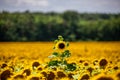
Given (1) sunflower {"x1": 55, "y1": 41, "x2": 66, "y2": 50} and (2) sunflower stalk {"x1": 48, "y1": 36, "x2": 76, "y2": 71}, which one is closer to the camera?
(2) sunflower stalk {"x1": 48, "y1": 36, "x2": 76, "y2": 71}

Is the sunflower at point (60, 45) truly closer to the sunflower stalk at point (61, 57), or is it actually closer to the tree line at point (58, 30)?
the sunflower stalk at point (61, 57)

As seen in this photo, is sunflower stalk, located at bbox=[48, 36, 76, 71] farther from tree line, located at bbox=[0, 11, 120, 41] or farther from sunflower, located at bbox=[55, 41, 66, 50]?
tree line, located at bbox=[0, 11, 120, 41]

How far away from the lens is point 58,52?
31.6 ft

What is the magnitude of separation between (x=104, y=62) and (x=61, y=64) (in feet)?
3.92

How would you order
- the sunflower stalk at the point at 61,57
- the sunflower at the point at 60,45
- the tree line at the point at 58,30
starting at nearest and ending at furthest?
the sunflower stalk at the point at 61,57
the sunflower at the point at 60,45
the tree line at the point at 58,30

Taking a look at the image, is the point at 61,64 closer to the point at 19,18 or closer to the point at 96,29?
the point at 19,18

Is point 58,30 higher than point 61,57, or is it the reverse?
point 61,57

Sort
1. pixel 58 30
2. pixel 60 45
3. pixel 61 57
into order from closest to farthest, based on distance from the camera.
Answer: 1. pixel 61 57
2. pixel 60 45
3. pixel 58 30

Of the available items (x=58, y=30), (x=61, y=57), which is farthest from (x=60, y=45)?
(x=58, y=30)

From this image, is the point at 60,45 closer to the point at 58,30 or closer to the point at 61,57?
the point at 61,57

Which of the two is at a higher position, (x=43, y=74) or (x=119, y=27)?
(x=43, y=74)

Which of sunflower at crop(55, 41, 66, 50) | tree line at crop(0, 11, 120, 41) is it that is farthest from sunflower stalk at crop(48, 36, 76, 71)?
tree line at crop(0, 11, 120, 41)

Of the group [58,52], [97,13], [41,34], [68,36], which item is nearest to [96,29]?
[68,36]

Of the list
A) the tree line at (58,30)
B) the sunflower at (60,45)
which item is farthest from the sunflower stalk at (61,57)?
the tree line at (58,30)
